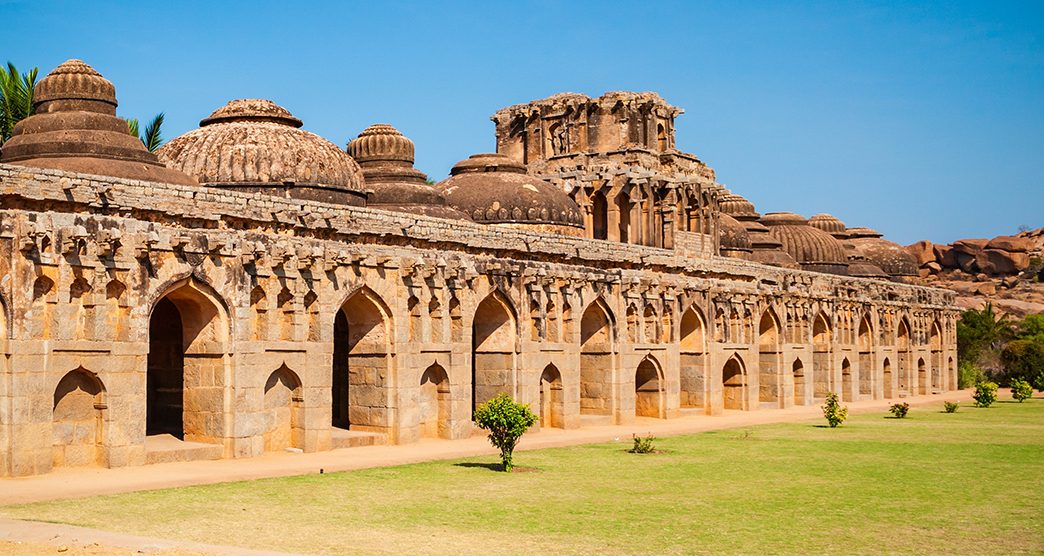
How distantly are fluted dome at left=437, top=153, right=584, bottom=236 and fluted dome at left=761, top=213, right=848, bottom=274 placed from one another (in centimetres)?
2194

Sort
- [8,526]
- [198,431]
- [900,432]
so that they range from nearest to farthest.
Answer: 1. [8,526]
2. [198,431]
3. [900,432]

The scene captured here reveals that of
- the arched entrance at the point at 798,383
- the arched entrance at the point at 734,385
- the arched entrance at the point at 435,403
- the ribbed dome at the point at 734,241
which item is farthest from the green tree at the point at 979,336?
the arched entrance at the point at 435,403

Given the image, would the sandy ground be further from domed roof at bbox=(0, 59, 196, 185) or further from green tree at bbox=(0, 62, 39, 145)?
green tree at bbox=(0, 62, 39, 145)

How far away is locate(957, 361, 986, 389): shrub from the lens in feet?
193

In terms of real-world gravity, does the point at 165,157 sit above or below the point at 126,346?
above

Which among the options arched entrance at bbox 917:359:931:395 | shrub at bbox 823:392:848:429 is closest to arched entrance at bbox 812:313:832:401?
arched entrance at bbox 917:359:931:395

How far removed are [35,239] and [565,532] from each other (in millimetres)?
9705

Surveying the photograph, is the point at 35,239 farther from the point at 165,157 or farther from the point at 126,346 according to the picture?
the point at 165,157

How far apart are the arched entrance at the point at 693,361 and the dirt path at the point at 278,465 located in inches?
143

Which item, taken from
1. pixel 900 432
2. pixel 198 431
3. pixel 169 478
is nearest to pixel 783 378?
pixel 900 432

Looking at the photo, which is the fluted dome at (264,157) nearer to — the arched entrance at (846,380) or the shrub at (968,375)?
the arched entrance at (846,380)

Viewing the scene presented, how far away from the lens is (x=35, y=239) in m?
18.3

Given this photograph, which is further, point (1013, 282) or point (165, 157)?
point (1013, 282)

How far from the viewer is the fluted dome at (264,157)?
28.1 metres
